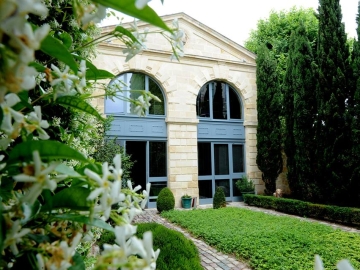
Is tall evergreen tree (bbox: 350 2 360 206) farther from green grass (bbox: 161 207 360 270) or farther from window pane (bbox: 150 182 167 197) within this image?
window pane (bbox: 150 182 167 197)

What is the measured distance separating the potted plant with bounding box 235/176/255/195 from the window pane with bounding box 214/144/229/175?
72 centimetres

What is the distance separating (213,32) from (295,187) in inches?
287

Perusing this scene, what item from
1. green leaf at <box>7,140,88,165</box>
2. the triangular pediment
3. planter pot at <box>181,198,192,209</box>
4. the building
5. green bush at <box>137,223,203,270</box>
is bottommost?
planter pot at <box>181,198,192,209</box>

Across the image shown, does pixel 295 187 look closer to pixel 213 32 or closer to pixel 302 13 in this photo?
pixel 213 32

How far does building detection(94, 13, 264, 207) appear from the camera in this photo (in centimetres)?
1041

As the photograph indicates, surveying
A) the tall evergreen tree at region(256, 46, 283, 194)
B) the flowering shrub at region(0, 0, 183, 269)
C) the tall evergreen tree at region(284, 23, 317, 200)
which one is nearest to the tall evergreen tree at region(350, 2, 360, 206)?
the tall evergreen tree at region(284, 23, 317, 200)

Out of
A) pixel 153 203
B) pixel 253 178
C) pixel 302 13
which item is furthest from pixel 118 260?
pixel 302 13

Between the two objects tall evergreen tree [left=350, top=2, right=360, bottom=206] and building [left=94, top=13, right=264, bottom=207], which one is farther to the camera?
building [left=94, top=13, right=264, bottom=207]

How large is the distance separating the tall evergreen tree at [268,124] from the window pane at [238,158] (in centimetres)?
79

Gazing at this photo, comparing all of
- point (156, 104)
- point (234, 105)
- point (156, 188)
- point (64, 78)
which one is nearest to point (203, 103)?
point (234, 105)

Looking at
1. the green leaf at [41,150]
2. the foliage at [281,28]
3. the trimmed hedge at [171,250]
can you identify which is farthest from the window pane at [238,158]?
the green leaf at [41,150]

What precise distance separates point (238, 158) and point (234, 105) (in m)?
2.40

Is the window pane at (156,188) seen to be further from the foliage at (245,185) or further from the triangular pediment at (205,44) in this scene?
the triangular pediment at (205,44)

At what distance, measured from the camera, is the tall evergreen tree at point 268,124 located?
1142 centimetres
